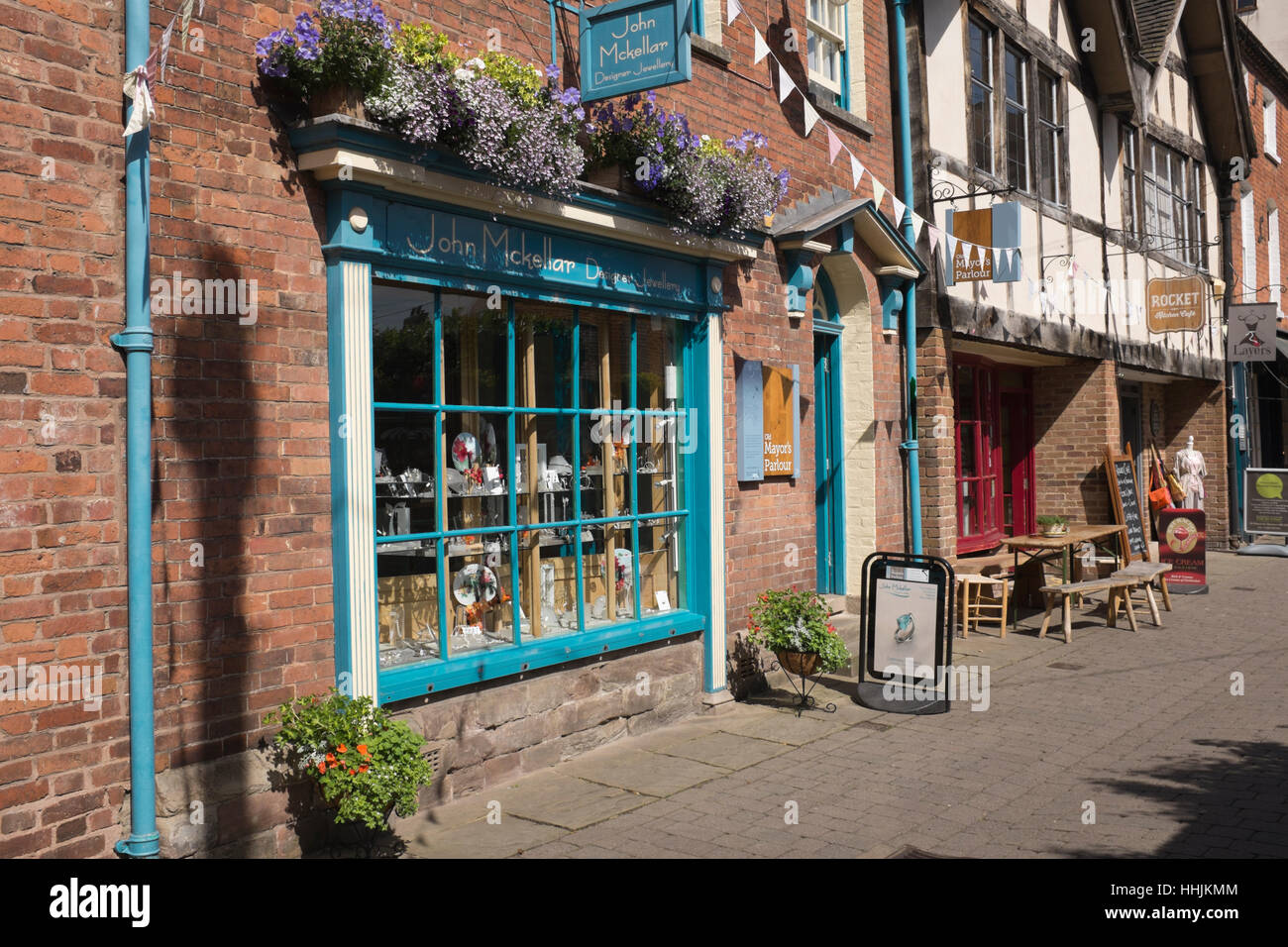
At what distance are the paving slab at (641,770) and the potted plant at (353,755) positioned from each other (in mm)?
1497

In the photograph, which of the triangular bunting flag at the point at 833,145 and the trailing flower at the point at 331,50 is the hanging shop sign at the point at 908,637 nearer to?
the triangular bunting flag at the point at 833,145

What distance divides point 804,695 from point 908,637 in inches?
33.4

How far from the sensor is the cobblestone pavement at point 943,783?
5.27m

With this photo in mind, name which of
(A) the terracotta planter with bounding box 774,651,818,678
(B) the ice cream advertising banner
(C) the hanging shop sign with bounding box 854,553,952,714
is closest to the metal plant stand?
(A) the terracotta planter with bounding box 774,651,818,678

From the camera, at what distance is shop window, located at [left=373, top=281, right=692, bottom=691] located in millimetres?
5828

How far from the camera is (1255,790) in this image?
→ 5.98m

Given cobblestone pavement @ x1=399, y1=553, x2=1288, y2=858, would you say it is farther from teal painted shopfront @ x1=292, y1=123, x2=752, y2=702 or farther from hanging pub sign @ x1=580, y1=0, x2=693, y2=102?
hanging pub sign @ x1=580, y1=0, x2=693, y2=102

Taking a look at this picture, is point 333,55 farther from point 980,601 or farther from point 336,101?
point 980,601

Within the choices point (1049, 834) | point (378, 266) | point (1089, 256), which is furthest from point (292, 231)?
point (1089, 256)

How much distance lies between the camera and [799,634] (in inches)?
303

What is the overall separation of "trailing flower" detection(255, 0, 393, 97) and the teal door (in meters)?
5.50

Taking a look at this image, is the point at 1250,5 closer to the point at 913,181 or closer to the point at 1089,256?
the point at 1089,256

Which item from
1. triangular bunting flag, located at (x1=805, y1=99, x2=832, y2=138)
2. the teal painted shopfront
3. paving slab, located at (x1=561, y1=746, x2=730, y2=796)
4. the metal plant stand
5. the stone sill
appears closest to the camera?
the teal painted shopfront

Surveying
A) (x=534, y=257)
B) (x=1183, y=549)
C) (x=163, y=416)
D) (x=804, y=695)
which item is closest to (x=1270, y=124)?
(x=1183, y=549)
